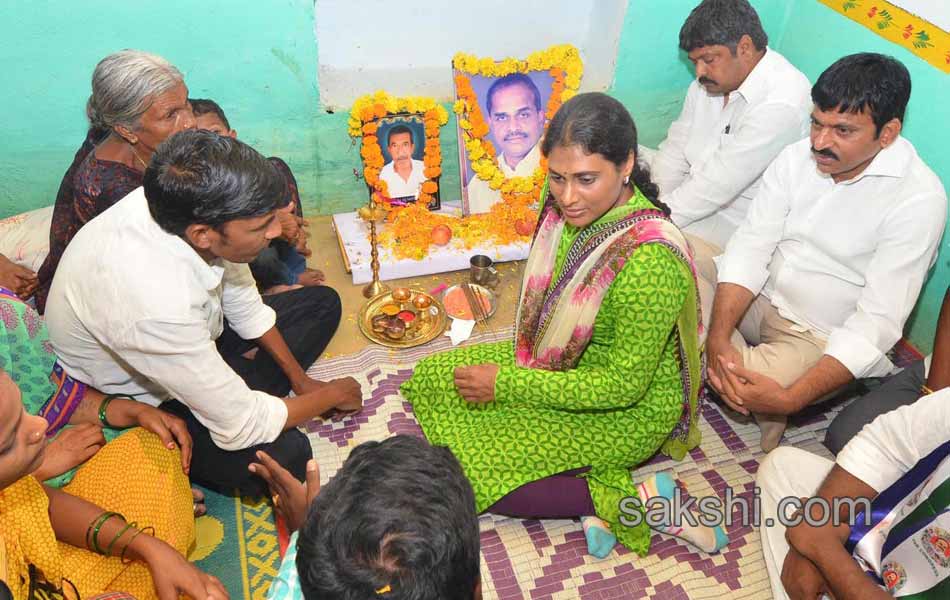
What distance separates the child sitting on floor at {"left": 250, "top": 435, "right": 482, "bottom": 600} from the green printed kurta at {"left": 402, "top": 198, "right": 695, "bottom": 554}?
3.95 ft

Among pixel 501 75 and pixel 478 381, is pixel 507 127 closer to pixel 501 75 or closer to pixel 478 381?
pixel 501 75

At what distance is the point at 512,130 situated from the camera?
4.78 metres

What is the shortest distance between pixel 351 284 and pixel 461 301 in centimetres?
71

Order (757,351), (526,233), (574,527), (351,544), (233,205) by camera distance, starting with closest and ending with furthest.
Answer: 1. (351,544)
2. (233,205)
3. (574,527)
4. (757,351)
5. (526,233)

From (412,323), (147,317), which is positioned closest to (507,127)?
(412,323)

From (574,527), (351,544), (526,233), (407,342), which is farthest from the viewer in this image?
(526,233)

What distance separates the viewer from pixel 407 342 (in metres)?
3.87

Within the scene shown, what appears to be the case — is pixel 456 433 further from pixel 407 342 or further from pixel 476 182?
pixel 476 182

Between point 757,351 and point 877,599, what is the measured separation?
4.36 feet

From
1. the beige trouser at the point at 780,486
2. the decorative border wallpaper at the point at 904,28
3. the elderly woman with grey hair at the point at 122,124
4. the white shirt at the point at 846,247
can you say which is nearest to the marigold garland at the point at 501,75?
the white shirt at the point at 846,247

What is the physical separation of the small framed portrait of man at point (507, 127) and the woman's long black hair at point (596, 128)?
2.21 m

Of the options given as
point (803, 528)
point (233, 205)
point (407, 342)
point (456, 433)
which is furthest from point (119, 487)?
point (803, 528)

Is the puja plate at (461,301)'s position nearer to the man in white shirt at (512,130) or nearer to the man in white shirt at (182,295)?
the man in white shirt at (512,130)

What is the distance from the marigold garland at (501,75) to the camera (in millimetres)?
4598
